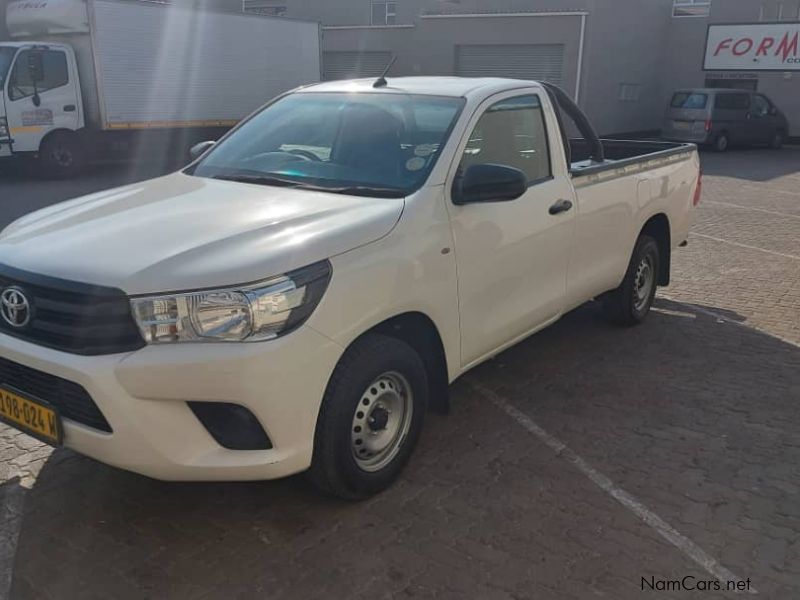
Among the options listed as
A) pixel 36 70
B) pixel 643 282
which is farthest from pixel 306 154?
pixel 36 70

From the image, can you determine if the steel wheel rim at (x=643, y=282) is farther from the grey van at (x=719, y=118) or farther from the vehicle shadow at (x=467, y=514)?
the grey van at (x=719, y=118)

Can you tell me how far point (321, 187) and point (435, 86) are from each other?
3.64 ft

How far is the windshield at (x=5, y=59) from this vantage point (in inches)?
540

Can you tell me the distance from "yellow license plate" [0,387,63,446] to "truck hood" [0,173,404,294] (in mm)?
550

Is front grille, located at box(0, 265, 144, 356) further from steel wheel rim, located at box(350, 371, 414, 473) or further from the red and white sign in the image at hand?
A: the red and white sign

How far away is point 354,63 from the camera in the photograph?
27141 millimetres

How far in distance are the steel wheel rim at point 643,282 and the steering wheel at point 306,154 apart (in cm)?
303

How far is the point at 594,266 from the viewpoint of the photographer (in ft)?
17.0

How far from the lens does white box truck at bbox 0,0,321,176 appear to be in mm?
14289

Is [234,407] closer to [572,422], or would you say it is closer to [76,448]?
[76,448]

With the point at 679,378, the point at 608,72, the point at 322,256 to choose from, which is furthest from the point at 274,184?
the point at 608,72

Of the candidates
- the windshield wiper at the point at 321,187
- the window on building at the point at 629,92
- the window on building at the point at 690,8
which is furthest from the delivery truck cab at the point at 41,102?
the window on building at the point at 690,8

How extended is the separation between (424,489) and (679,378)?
2.35 meters

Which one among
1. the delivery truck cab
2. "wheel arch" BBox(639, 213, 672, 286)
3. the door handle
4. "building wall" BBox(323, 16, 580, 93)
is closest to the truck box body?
the delivery truck cab
